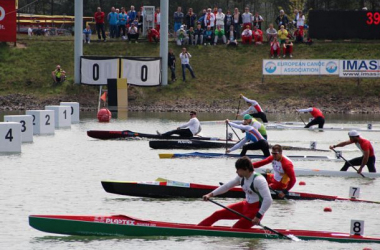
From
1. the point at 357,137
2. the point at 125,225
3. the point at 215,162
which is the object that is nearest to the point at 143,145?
the point at 215,162

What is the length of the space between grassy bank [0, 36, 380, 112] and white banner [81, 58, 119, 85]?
3.30 feet

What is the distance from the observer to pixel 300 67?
48.3 metres

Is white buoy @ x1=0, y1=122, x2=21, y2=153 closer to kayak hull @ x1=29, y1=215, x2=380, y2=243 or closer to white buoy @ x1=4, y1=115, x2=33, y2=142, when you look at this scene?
white buoy @ x1=4, y1=115, x2=33, y2=142

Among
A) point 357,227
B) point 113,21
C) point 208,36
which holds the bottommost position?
point 357,227

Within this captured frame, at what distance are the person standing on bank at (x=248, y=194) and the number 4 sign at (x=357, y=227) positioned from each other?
5.20ft

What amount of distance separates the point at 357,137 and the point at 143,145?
11527 mm

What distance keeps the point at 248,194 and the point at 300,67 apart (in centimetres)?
3396

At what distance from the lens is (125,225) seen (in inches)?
610

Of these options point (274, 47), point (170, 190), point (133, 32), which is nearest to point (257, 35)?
point (274, 47)

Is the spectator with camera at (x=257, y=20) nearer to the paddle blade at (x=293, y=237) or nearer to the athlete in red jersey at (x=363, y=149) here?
the athlete in red jersey at (x=363, y=149)

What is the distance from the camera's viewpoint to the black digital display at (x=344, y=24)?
4991 cm

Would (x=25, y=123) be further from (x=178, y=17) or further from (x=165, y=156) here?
(x=178, y=17)

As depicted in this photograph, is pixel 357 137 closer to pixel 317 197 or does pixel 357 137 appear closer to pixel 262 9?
pixel 317 197

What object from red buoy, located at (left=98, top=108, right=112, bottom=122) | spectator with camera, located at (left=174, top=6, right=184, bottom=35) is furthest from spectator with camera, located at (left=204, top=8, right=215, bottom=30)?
red buoy, located at (left=98, top=108, right=112, bottom=122)
